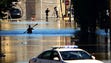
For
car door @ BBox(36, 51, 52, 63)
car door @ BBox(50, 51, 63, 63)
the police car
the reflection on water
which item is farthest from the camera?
the reflection on water

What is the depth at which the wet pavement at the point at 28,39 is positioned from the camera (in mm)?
26878

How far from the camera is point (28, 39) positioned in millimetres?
36000

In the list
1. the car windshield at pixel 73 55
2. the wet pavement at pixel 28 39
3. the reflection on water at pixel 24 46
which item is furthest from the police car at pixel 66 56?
the reflection on water at pixel 24 46

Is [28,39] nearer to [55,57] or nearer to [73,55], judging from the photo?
[55,57]

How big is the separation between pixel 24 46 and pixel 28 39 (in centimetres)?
475

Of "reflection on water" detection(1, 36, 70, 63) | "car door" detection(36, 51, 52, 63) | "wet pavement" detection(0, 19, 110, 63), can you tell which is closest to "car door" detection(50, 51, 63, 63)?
"car door" detection(36, 51, 52, 63)

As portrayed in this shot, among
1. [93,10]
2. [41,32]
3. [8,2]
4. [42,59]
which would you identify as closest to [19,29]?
[41,32]

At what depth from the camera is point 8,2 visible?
79.9ft

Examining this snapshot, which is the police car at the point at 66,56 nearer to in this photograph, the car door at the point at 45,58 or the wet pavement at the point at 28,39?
the car door at the point at 45,58

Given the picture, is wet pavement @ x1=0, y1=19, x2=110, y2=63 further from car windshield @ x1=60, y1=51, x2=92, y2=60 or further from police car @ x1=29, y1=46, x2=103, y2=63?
car windshield @ x1=60, y1=51, x2=92, y2=60

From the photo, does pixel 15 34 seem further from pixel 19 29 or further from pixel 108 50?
pixel 108 50

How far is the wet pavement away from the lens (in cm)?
2688

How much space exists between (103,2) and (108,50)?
10028 millimetres

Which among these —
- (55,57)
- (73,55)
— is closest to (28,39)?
(55,57)
